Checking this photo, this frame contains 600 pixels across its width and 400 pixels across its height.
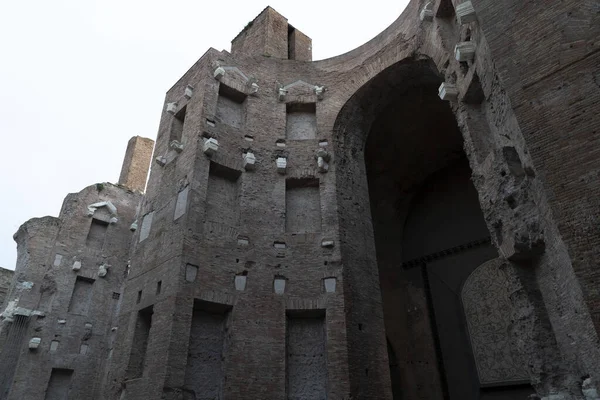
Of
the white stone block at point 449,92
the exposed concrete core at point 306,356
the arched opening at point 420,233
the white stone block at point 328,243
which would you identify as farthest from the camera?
the arched opening at point 420,233

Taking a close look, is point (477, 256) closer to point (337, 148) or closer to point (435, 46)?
point (337, 148)

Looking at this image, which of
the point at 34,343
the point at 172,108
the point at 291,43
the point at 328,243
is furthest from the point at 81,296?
the point at 291,43

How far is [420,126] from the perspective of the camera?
1312 cm

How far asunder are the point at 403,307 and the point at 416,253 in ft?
6.31

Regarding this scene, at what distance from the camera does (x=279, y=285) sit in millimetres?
9047

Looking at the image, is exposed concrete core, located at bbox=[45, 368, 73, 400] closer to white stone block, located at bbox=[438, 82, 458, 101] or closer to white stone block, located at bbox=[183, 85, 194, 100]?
white stone block, located at bbox=[183, 85, 194, 100]

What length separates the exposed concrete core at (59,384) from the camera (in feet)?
44.0

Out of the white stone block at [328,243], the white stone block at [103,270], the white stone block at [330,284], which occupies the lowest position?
the white stone block at [330,284]

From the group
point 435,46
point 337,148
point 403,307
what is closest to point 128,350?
point 337,148

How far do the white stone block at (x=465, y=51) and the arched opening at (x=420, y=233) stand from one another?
291cm

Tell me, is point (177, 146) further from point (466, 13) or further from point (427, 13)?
point (466, 13)

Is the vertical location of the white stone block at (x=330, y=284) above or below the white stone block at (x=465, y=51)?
below

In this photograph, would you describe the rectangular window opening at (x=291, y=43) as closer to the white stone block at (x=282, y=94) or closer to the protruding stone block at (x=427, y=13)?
the white stone block at (x=282, y=94)

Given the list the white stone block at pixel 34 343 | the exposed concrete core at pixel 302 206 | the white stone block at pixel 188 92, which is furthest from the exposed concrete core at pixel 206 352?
the white stone block at pixel 34 343
